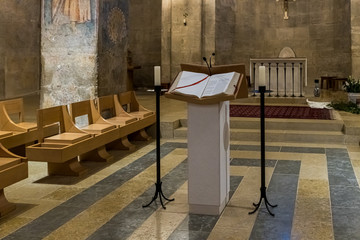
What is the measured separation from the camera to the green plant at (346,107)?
9.43m

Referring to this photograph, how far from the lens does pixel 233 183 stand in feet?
17.5

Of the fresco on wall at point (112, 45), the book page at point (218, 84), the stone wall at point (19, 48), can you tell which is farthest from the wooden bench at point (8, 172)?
the stone wall at point (19, 48)

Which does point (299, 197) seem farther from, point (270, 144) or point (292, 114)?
point (292, 114)

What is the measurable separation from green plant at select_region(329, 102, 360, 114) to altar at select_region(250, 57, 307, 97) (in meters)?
2.13

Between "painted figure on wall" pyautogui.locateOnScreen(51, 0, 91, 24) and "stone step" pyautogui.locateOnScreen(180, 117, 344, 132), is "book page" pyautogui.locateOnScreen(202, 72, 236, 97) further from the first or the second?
"stone step" pyautogui.locateOnScreen(180, 117, 344, 132)

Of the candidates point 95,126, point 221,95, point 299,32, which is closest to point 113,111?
point 95,126

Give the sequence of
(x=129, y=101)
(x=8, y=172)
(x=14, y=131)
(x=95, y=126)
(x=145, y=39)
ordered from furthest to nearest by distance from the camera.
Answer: (x=145, y=39) → (x=129, y=101) → (x=95, y=126) → (x=14, y=131) → (x=8, y=172)

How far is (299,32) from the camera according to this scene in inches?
666

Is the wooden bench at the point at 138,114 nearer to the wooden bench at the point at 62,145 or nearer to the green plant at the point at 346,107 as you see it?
the wooden bench at the point at 62,145

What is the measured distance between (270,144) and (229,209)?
3.57 metres

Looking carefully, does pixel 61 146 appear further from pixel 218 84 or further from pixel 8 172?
pixel 218 84

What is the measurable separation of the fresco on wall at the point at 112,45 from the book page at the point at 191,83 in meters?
3.34

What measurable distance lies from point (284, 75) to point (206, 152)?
8.73 meters

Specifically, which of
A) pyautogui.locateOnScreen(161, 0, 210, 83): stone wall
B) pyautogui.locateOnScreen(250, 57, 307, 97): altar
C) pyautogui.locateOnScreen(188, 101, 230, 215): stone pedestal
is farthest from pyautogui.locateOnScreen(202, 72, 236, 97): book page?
pyautogui.locateOnScreen(161, 0, 210, 83): stone wall
